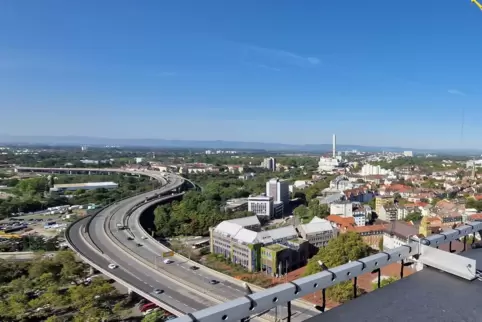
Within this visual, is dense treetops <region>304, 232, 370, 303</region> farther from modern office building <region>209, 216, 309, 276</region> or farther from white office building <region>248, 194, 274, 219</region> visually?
white office building <region>248, 194, 274, 219</region>

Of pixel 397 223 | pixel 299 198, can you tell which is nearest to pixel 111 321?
pixel 397 223

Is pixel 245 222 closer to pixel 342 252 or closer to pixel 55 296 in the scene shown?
pixel 342 252

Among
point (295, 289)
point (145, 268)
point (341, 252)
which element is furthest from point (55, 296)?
point (295, 289)

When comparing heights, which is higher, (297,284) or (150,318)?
(297,284)

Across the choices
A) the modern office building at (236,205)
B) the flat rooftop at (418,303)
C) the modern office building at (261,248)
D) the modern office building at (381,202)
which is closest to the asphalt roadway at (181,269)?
the modern office building at (261,248)

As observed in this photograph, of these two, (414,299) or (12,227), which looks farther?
(12,227)

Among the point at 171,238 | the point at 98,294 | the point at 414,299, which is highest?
the point at 414,299

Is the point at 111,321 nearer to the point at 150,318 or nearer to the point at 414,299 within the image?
the point at 150,318
